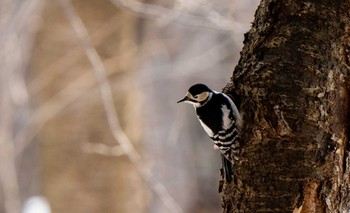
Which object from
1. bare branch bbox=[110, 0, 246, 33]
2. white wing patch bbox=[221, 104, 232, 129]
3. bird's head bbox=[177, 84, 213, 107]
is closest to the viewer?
white wing patch bbox=[221, 104, 232, 129]

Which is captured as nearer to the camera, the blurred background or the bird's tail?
the bird's tail

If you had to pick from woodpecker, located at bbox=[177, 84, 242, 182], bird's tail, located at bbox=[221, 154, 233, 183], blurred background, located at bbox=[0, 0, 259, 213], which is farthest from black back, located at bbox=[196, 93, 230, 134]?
blurred background, located at bbox=[0, 0, 259, 213]

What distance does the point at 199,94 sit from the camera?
238 cm

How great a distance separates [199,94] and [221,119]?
0.18 meters

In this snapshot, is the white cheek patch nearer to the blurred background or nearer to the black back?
the black back

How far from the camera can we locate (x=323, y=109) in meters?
2.01

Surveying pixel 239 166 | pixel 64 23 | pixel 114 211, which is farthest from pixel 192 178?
pixel 239 166

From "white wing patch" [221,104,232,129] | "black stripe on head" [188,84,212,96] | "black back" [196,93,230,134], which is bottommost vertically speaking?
"white wing patch" [221,104,232,129]

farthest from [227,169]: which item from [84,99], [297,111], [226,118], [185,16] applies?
[84,99]

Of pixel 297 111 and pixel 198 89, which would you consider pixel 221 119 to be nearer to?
pixel 198 89

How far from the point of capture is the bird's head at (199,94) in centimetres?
235

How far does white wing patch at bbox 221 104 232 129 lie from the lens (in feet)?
6.93

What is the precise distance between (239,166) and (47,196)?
3.50m

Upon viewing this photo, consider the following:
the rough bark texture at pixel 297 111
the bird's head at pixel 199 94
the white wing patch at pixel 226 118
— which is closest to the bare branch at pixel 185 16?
the bird's head at pixel 199 94
